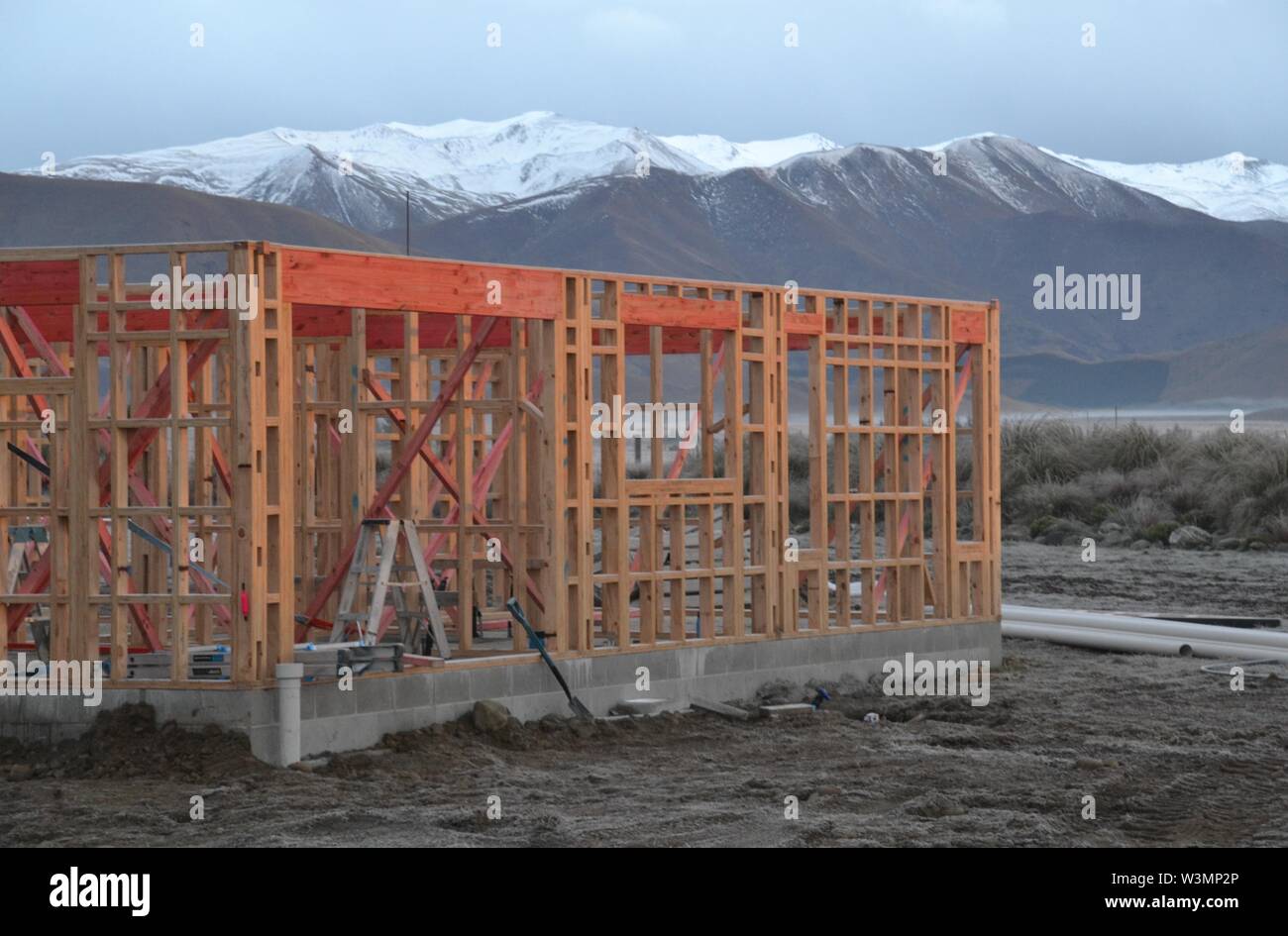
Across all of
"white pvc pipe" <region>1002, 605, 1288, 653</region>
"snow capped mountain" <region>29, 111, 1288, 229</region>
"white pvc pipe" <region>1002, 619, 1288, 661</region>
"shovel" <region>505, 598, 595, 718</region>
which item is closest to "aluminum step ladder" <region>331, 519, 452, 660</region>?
"shovel" <region>505, 598, 595, 718</region>

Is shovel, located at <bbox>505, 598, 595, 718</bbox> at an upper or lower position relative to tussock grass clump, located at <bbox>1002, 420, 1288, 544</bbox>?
lower

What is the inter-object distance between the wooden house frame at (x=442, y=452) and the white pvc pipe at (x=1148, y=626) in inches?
83.4

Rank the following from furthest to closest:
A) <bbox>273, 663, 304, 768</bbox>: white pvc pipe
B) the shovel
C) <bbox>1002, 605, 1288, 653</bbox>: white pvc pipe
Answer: <bbox>1002, 605, 1288, 653</bbox>: white pvc pipe → the shovel → <bbox>273, 663, 304, 768</bbox>: white pvc pipe

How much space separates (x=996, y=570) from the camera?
56.4 feet

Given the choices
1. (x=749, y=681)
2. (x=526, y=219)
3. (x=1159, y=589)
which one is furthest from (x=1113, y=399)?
(x=749, y=681)

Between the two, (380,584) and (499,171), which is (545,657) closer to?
(380,584)

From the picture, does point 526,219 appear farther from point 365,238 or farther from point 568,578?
point 568,578

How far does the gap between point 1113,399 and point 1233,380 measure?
31.5 feet

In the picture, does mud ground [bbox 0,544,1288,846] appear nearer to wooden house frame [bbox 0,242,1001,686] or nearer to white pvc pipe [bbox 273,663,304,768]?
white pvc pipe [bbox 273,663,304,768]

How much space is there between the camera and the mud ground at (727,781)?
995 cm

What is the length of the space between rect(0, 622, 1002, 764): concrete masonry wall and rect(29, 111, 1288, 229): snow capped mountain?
138140 millimetres

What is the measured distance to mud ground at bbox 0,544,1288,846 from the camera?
9953mm

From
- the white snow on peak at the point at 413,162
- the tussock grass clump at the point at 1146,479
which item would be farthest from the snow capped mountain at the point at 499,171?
the tussock grass clump at the point at 1146,479

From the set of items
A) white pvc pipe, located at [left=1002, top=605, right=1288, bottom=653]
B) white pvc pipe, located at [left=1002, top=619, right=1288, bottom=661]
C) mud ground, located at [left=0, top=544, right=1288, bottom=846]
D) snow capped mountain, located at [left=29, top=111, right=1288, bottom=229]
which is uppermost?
snow capped mountain, located at [left=29, top=111, right=1288, bottom=229]
